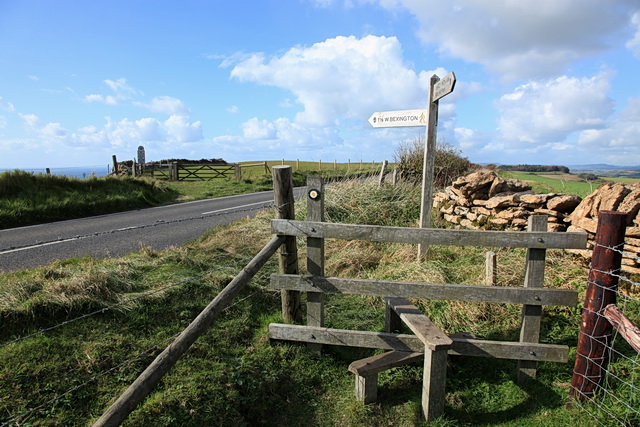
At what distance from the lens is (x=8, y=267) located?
6117 mm

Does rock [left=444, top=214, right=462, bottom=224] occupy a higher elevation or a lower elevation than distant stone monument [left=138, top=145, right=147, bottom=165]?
lower

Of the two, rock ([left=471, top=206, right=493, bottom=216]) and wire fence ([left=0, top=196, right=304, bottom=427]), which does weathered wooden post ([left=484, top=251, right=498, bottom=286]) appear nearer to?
rock ([left=471, top=206, right=493, bottom=216])

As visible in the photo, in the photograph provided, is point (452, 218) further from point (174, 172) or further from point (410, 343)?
point (174, 172)

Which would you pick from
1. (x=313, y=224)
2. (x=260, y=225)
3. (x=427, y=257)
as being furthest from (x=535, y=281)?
(x=260, y=225)

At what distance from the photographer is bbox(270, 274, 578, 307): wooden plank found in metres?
3.65

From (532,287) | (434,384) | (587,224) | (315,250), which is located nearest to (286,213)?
(315,250)

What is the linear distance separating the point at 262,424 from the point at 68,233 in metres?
7.70

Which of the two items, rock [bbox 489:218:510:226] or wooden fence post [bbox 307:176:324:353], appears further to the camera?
rock [bbox 489:218:510:226]

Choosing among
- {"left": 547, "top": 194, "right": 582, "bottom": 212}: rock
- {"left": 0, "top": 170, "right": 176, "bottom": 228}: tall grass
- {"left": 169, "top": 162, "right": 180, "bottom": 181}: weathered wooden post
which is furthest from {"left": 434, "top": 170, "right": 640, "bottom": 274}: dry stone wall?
{"left": 169, "top": 162, "right": 180, "bottom": 181}: weathered wooden post

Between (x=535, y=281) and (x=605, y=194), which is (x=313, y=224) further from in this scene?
(x=605, y=194)

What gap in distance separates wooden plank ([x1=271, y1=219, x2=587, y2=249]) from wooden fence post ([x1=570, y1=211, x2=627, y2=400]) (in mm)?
220

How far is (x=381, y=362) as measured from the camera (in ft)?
11.9

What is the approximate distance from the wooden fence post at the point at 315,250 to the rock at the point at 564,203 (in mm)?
4069

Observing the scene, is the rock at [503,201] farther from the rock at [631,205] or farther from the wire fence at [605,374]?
the wire fence at [605,374]
